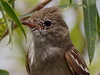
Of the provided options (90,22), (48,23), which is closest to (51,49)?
(48,23)

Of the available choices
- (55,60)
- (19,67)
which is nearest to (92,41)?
(55,60)

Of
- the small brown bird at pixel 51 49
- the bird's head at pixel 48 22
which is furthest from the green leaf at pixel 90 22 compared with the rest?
the bird's head at pixel 48 22

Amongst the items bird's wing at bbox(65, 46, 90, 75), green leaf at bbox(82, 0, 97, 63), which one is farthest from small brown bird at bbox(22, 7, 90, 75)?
green leaf at bbox(82, 0, 97, 63)

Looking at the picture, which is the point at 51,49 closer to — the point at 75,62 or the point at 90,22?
the point at 75,62

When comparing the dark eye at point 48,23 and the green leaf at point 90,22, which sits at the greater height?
the green leaf at point 90,22

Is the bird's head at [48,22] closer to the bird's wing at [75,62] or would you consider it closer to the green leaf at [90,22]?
the bird's wing at [75,62]

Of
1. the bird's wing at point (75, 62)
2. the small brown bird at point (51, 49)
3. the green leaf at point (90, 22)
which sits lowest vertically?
the bird's wing at point (75, 62)
